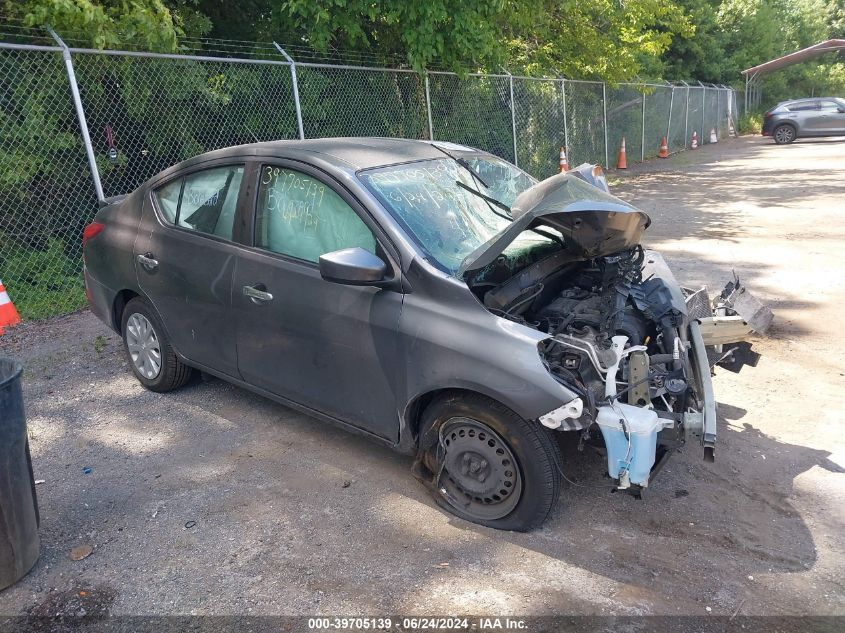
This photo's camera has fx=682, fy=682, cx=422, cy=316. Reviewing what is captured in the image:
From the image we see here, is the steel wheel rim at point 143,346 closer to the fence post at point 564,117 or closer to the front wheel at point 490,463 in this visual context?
the front wheel at point 490,463

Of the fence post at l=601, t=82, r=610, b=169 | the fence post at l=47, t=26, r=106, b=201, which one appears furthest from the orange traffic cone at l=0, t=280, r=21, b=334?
the fence post at l=601, t=82, r=610, b=169

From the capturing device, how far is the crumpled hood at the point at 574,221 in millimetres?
3381

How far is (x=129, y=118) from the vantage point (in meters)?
7.91

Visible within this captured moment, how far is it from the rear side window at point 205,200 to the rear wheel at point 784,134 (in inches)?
1122

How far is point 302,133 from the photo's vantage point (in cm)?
895

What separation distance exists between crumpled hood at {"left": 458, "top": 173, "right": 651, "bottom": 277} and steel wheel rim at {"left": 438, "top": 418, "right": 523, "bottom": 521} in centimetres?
79

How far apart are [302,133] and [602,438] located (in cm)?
692

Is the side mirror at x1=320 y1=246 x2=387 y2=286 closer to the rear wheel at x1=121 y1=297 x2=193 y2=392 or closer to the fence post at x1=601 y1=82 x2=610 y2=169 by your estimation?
the rear wheel at x1=121 y1=297 x2=193 y2=392

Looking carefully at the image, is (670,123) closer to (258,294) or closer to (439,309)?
(258,294)

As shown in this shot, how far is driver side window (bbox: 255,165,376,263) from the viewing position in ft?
12.2

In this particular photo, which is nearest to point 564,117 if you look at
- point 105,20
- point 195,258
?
point 105,20

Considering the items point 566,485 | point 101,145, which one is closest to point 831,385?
point 566,485

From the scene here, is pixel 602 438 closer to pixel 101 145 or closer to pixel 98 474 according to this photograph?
pixel 98 474

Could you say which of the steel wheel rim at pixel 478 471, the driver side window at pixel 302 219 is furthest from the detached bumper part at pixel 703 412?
the driver side window at pixel 302 219
